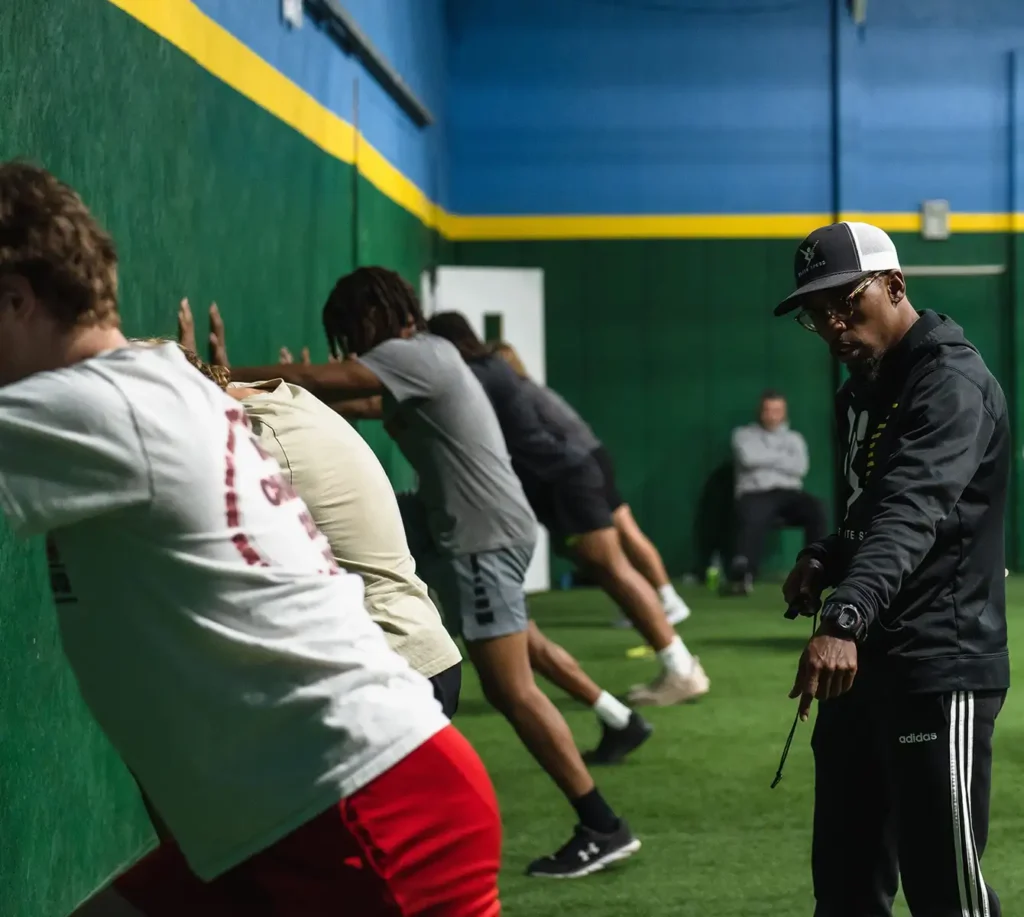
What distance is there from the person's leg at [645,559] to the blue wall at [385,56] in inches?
81.4

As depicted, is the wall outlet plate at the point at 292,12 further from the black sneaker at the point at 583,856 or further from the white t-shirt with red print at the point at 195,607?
the white t-shirt with red print at the point at 195,607

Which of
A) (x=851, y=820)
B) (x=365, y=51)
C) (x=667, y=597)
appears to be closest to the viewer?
(x=851, y=820)

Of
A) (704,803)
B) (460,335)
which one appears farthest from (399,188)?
(704,803)

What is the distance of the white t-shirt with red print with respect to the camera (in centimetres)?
131

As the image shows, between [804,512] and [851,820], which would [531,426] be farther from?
[804,512]

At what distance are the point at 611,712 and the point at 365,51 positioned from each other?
3.37m

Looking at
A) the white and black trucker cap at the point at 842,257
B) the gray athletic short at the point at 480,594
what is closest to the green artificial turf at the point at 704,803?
the gray athletic short at the point at 480,594

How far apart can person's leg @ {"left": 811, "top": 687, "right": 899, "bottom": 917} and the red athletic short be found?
3.37 ft

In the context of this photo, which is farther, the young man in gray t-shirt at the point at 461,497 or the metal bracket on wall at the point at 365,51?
the metal bracket on wall at the point at 365,51

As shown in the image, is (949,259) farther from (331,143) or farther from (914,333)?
(914,333)

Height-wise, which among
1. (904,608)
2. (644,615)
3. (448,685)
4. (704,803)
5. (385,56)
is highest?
(385,56)

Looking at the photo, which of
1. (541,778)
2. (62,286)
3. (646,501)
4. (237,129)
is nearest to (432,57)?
(646,501)

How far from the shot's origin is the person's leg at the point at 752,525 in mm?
9312

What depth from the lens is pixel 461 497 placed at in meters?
3.58
